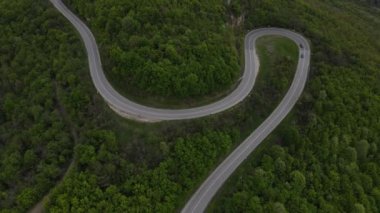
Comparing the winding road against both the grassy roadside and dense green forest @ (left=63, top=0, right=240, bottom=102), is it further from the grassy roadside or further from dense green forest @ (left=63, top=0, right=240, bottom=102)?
dense green forest @ (left=63, top=0, right=240, bottom=102)

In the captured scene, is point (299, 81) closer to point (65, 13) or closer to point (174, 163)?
point (174, 163)

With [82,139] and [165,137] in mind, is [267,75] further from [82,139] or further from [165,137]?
[82,139]

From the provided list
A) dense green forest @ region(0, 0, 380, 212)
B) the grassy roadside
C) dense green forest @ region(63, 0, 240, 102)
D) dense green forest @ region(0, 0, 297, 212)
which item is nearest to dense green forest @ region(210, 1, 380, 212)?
dense green forest @ region(0, 0, 380, 212)

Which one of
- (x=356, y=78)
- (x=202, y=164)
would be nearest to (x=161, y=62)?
(x=202, y=164)

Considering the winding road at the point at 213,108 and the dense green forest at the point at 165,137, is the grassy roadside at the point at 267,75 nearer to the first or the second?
the dense green forest at the point at 165,137

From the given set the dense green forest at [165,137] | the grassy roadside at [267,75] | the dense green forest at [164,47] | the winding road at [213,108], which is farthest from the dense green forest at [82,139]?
the dense green forest at [164,47]

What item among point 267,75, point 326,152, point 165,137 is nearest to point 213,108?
→ point 165,137

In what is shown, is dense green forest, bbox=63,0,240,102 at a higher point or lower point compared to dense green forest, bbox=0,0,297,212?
higher
